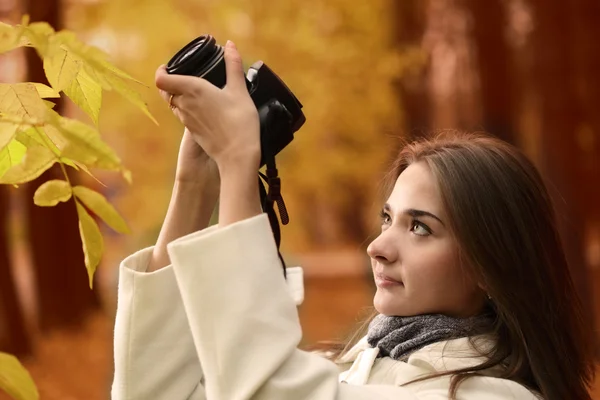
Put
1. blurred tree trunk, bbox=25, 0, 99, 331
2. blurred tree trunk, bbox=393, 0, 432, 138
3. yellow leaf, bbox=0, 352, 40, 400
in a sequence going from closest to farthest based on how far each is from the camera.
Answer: yellow leaf, bbox=0, 352, 40, 400 → blurred tree trunk, bbox=25, 0, 99, 331 → blurred tree trunk, bbox=393, 0, 432, 138

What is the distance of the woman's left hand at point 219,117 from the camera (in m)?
1.27

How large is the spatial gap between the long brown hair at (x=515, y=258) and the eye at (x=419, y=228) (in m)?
0.05

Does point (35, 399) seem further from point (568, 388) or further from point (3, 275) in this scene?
point (3, 275)

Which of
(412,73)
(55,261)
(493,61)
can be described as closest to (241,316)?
(493,61)

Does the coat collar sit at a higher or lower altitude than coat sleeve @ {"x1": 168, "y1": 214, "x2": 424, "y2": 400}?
lower

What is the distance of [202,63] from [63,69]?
243 millimetres

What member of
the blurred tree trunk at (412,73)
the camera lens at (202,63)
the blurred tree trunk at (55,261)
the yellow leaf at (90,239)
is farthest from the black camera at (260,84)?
the blurred tree trunk at (412,73)

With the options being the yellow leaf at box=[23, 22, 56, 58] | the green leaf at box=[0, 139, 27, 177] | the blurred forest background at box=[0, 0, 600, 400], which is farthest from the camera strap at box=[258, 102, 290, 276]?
the blurred forest background at box=[0, 0, 600, 400]

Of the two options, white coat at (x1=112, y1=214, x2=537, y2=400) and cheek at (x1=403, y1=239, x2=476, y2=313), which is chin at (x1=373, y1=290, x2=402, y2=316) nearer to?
cheek at (x1=403, y1=239, x2=476, y2=313)

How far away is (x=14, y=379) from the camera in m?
0.90

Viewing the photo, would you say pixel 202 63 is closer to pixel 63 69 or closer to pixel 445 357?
pixel 63 69

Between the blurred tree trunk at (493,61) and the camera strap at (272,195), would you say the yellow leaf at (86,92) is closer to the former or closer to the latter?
the camera strap at (272,195)

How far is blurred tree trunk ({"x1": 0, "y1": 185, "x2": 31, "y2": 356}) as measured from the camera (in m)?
7.09

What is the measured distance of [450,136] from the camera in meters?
1.91
